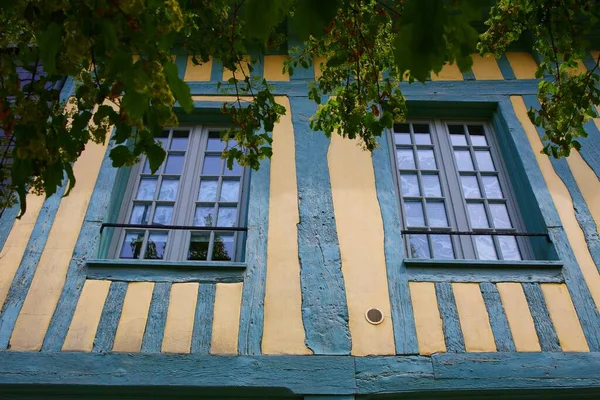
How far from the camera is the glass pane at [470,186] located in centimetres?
471

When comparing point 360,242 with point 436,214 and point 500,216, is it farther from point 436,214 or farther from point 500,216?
point 500,216

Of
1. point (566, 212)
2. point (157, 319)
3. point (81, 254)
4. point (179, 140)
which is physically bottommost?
point (157, 319)

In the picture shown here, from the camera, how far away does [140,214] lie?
15.0ft

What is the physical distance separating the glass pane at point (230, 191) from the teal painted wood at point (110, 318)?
1.19m

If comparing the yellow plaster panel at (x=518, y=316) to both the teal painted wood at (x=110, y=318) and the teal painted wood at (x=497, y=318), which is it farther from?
the teal painted wood at (x=110, y=318)

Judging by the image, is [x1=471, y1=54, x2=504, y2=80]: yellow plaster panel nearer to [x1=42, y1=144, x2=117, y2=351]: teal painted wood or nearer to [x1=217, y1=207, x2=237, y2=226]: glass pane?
[x1=217, y1=207, x2=237, y2=226]: glass pane

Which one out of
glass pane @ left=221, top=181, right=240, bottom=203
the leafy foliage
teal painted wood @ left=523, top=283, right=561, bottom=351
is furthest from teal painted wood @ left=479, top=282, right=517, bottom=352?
glass pane @ left=221, top=181, right=240, bottom=203

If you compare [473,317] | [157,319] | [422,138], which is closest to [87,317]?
[157,319]

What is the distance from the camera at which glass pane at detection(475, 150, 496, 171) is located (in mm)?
4953

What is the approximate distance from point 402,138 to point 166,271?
8.05 feet

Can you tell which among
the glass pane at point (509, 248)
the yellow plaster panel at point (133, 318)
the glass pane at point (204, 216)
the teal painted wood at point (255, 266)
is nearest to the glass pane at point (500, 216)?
the glass pane at point (509, 248)

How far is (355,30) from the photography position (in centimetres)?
349

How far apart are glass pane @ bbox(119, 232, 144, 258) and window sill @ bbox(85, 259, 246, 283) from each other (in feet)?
1.29

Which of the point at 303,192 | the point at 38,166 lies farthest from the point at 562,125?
the point at 38,166
